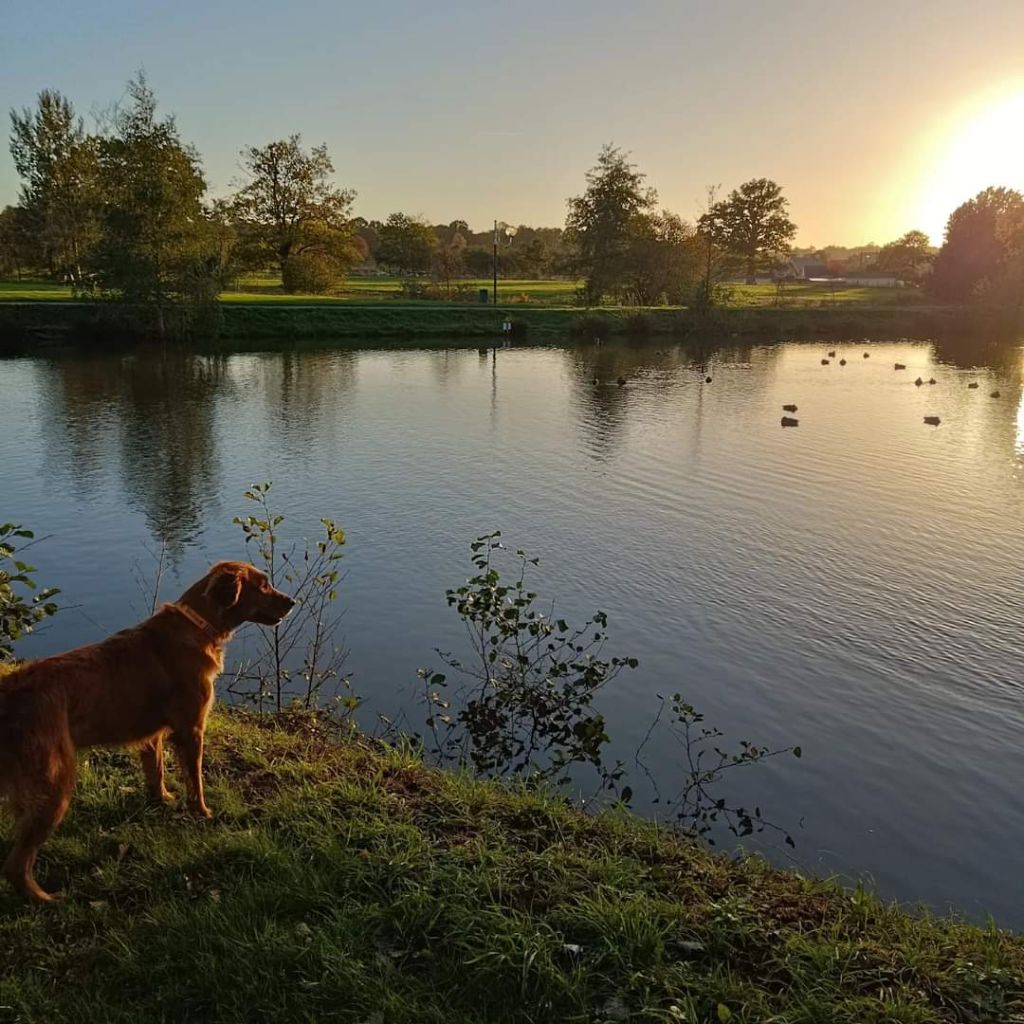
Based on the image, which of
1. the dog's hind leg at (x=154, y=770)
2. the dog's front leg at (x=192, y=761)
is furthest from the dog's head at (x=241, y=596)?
the dog's hind leg at (x=154, y=770)

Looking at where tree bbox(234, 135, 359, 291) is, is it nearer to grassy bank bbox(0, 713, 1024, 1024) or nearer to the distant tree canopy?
the distant tree canopy

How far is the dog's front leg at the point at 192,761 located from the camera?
4434mm

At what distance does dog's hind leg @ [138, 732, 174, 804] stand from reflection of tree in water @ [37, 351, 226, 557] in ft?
25.2

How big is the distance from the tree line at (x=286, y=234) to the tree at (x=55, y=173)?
125mm

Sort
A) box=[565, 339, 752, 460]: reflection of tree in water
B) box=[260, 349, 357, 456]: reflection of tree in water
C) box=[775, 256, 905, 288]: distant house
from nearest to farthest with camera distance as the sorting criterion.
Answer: box=[260, 349, 357, 456]: reflection of tree in water, box=[565, 339, 752, 460]: reflection of tree in water, box=[775, 256, 905, 288]: distant house

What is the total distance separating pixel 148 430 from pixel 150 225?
75.4 feet

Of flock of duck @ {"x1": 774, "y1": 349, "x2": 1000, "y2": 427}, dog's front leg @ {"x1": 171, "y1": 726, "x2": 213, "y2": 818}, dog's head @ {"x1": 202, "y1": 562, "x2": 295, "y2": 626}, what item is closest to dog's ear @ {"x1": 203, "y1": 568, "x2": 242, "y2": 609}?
dog's head @ {"x1": 202, "y1": 562, "x2": 295, "y2": 626}

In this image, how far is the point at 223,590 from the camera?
184 inches

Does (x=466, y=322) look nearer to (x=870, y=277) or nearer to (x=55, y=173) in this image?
(x=55, y=173)

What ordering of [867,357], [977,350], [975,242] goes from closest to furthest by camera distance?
[867,357]
[977,350]
[975,242]

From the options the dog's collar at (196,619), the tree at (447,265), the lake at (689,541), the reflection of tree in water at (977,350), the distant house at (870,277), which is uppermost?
the distant house at (870,277)

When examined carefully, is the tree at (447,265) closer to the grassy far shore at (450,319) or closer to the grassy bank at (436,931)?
the grassy far shore at (450,319)

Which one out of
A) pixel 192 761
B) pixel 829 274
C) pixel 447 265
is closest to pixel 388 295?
pixel 447 265

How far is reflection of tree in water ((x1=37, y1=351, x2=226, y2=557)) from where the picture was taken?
1439 centimetres
